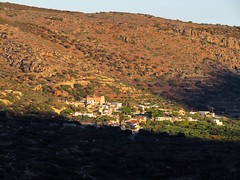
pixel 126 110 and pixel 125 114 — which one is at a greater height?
pixel 126 110

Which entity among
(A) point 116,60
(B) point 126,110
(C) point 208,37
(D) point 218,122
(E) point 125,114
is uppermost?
(C) point 208,37

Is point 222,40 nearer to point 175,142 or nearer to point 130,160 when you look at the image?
point 175,142

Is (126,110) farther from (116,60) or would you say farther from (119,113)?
(116,60)

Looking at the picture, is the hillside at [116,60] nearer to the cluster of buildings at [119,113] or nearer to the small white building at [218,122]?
the cluster of buildings at [119,113]

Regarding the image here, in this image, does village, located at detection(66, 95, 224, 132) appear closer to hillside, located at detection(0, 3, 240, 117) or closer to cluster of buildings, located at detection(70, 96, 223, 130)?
cluster of buildings, located at detection(70, 96, 223, 130)

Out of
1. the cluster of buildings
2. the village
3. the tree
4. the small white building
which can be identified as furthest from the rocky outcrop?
the tree

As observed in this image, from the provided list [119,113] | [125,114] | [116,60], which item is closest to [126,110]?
[125,114]
